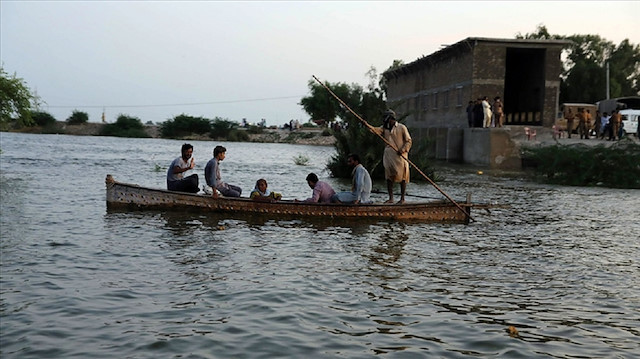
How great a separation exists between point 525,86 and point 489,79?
6123mm

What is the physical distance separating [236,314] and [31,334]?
1.91 meters

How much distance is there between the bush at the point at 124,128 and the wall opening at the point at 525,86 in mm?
54627

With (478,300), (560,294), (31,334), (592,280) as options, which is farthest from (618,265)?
(31,334)

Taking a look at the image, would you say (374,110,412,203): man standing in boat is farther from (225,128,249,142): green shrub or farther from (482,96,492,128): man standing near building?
(225,128,249,142): green shrub

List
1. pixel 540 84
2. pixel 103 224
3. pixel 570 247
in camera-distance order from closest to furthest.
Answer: pixel 570 247 → pixel 103 224 → pixel 540 84

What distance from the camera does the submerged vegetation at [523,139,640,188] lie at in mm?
24656

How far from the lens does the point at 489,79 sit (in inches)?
1380

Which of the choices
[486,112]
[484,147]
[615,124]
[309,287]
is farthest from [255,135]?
[309,287]

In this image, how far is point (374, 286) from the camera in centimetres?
813

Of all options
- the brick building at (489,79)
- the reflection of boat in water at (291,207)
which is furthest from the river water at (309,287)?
the brick building at (489,79)

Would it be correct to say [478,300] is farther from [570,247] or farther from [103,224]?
[103,224]

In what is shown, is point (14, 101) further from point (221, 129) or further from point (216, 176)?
point (221, 129)

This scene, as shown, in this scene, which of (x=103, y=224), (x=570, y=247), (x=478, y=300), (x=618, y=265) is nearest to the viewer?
A: (x=478, y=300)

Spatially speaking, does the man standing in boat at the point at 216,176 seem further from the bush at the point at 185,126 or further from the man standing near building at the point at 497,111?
the bush at the point at 185,126
